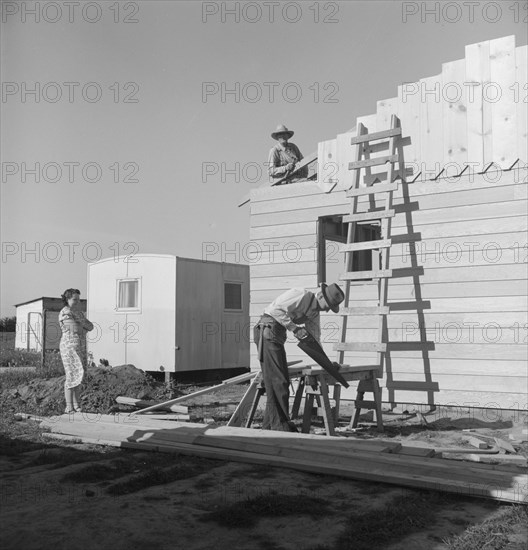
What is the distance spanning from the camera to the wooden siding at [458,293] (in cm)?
871

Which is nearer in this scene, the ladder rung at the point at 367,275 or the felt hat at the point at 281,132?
the ladder rung at the point at 367,275

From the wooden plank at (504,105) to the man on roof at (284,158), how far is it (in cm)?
336

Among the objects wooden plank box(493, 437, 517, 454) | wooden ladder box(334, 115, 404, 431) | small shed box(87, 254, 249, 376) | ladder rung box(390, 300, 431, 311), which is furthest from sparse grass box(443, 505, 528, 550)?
small shed box(87, 254, 249, 376)

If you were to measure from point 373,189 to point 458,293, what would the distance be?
1921 mm

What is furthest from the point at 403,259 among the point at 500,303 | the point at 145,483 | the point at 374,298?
the point at 145,483

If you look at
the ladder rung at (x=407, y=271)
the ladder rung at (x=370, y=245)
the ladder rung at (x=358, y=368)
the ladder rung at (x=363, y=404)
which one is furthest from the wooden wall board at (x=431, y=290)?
the ladder rung at (x=363, y=404)

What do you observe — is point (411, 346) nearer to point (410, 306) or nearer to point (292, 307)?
point (410, 306)

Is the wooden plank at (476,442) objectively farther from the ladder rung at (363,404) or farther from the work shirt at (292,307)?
the work shirt at (292,307)

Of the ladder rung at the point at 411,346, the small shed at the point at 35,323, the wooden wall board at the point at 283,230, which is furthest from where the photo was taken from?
the small shed at the point at 35,323

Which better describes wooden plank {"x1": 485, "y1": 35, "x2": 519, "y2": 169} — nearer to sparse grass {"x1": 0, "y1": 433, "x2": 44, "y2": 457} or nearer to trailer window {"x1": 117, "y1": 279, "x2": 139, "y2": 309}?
sparse grass {"x1": 0, "y1": 433, "x2": 44, "y2": 457}

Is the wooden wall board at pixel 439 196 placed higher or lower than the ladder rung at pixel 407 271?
higher

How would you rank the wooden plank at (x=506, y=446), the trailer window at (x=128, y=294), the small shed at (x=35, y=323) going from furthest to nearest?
the small shed at (x=35, y=323)
the trailer window at (x=128, y=294)
the wooden plank at (x=506, y=446)

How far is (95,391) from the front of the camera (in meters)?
10.9

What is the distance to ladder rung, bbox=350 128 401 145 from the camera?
371 inches
